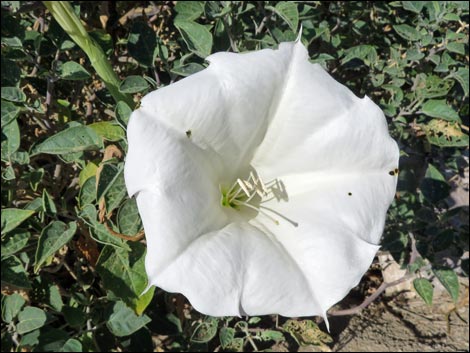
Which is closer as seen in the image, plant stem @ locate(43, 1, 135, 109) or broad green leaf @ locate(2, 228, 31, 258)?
→ plant stem @ locate(43, 1, 135, 109)

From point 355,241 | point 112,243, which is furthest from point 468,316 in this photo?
point 112,243

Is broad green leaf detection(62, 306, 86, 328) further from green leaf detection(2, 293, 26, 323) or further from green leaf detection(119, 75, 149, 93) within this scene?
green leaf detection(119, 75, 149, 93)

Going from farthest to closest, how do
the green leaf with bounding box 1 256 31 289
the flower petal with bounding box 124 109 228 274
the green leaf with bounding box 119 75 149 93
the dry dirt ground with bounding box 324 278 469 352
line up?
the dry dirt ground with bounding box 324 278 469 352 < the green leaf with bounding box 1 256 31 289 < the green leaf with bounding box 119 75 149 93 < the flower petal with bounding box 124 109 228 274

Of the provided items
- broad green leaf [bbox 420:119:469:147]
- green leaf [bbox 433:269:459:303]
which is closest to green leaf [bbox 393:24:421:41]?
broad green leaf [bbox 420:119:469:147]

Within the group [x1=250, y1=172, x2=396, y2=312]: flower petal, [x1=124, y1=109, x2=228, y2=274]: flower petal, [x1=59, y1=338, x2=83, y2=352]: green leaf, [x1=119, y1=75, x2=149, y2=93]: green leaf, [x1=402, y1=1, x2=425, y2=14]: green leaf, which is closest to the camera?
[x1=124, y1=109, x2=228, y2=274]: flower petal

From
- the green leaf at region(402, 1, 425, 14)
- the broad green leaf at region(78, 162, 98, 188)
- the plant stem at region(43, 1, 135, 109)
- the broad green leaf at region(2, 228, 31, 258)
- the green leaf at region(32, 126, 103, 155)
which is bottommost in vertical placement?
the broad green leaf at region(2, 228, 31, 258)

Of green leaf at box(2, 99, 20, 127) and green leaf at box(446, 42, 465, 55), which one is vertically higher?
green leaf at box(2, 99, 20, 127)

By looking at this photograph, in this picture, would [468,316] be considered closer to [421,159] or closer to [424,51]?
[421,159]
